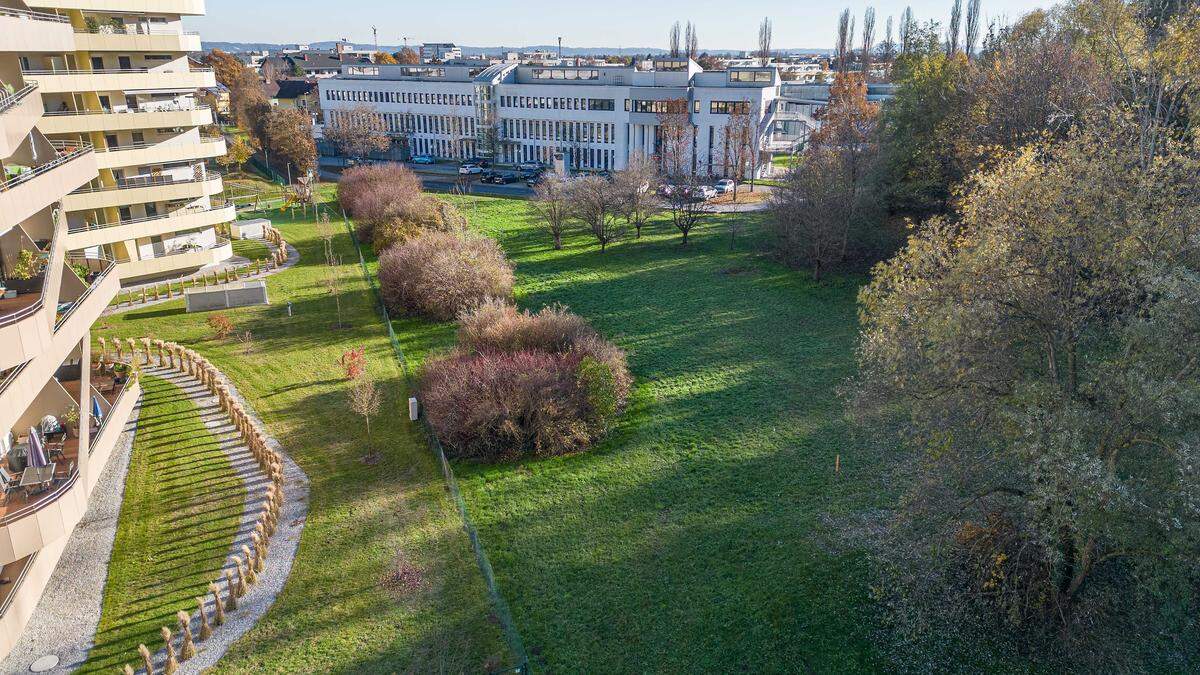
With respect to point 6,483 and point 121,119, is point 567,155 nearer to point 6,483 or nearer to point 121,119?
point 121,119

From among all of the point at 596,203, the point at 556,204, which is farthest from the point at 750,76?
the point at 556,204

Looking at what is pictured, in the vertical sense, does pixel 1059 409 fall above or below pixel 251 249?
above

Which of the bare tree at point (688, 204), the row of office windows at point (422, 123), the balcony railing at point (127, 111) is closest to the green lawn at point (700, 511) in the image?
the bare tree at point (688, 204)

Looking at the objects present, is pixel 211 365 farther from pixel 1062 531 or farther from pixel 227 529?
pixel 1062 531

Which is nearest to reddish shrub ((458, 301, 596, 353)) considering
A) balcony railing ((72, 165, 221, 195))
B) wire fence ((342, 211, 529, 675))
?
wire fence ((342, 211, 529, 675))

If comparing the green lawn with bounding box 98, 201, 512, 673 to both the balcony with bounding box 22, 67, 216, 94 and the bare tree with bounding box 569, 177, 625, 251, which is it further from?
the bare tree with bounding box 569, 177, 625, 251

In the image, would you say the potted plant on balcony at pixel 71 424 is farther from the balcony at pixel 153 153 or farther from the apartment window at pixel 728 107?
the apartment window at pixel 728 107
